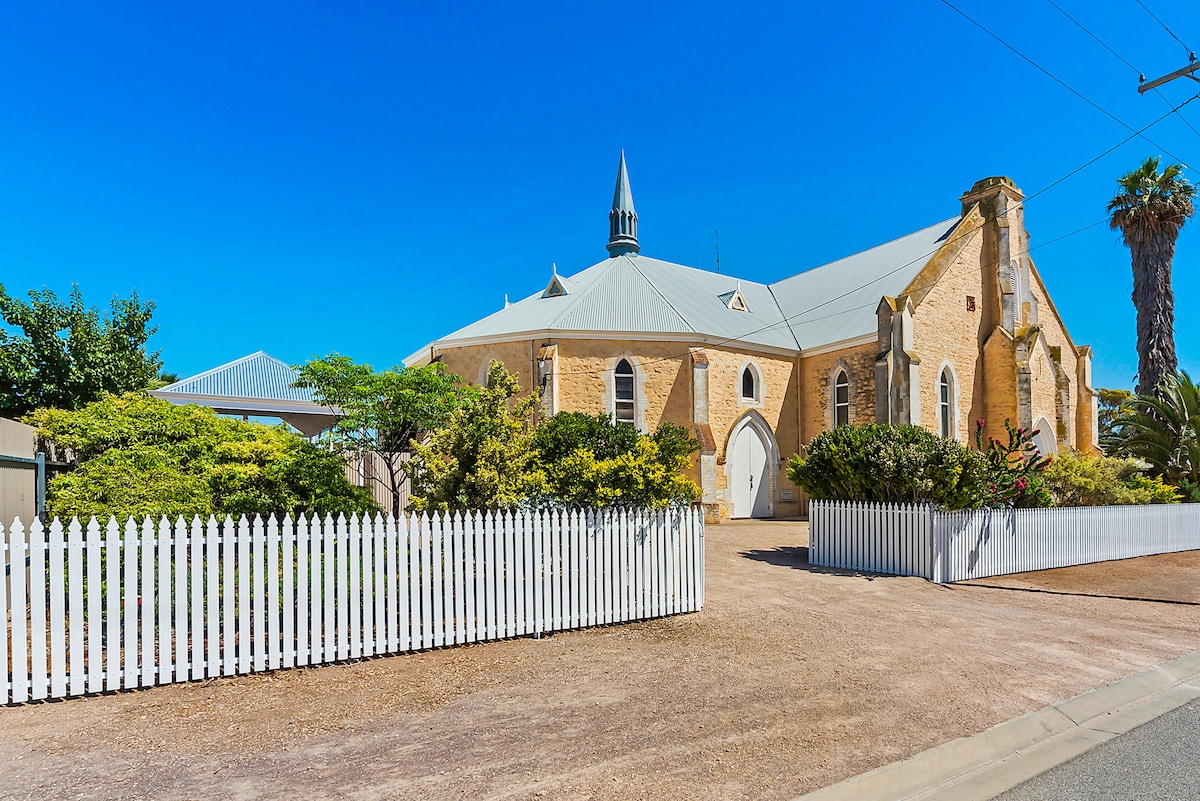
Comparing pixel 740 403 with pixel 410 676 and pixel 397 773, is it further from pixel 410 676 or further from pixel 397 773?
pixel 397 773

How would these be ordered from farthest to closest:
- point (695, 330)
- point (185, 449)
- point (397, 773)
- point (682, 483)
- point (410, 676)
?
point (695, 330) → point (185, 449) → point (682, 483) → point (410, 676) → point (397, 773)

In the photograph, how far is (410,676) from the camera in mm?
6633

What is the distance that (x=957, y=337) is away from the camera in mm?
27062

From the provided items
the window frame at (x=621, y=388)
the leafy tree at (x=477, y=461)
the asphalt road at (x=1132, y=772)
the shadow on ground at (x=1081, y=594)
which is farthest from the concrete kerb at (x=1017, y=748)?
the window frame at (x=621, y=388)

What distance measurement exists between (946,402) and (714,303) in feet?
31.5

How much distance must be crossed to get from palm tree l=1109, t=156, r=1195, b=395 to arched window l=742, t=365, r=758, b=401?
1712cm

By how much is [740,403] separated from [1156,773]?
21.3 metres

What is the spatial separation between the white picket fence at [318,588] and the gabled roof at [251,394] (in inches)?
612

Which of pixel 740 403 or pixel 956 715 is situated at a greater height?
pixel 740 403

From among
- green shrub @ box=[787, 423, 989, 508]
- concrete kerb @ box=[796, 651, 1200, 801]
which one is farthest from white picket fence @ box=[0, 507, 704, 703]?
green shrub @ box=[787, 423, 989, 508]

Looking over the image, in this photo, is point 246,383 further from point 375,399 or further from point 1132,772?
point 1132,772

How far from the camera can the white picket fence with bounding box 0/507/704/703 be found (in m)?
5.91

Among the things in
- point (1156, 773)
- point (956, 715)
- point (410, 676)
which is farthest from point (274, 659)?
point (1156, 773)

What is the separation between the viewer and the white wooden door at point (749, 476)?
25453 mm
